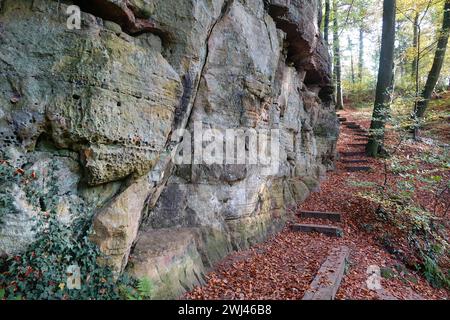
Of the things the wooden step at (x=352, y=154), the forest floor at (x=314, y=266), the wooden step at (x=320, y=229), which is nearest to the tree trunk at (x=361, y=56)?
the wooden step at (x=352, y=154)

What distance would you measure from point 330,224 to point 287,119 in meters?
3.99

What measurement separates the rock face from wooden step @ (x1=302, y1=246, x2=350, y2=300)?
1859 millimetres

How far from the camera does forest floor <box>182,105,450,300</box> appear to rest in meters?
5.16

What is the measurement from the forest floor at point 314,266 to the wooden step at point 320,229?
0.65 feet

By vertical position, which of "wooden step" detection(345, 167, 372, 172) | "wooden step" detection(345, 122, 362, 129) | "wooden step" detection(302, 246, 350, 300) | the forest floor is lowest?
the forest floor

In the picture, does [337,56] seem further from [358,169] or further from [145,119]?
[145,119]

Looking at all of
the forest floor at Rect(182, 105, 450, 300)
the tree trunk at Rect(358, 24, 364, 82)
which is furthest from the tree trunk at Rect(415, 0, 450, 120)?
the tree trunk at Rect(358, 24, 364, 82)

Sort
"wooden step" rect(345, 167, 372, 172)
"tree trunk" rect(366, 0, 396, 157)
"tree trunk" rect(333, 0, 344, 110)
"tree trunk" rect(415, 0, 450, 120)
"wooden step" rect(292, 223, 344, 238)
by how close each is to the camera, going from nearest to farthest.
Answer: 1. "wooden step" rect(292, 223, 344, 238)
2. "wooden step" rect(345, 167, 372, 172)
3. "tree trunk" rect(366, 0, 396, 157)
4. "tree trunk" rect(415, 0, 450, 120)
5. "tree trunk" rect(333, 0, 344, 110)

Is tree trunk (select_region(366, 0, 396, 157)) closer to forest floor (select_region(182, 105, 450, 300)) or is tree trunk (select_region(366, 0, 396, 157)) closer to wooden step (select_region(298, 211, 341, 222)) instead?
forest floor (select_region(182, 105, 450, 300))

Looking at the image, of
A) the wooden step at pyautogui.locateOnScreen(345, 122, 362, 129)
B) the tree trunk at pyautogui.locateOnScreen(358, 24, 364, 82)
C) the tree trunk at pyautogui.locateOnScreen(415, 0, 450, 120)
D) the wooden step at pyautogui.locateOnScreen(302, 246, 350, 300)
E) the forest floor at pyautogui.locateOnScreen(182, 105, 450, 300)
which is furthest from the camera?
the tree trunk at pyautogui.locateOnScreen(358, 24, 364, 82)

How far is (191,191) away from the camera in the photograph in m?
6.29

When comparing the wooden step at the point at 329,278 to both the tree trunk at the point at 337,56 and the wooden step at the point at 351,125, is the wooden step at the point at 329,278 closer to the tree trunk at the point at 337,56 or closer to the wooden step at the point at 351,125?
the wooden step at the point at 351,125

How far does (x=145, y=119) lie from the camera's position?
4.82 meters
